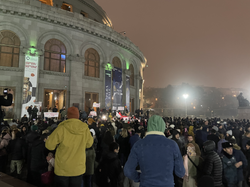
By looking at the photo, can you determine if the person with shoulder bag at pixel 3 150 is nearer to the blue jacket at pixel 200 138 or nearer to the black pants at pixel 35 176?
the black pants at pixel 35 176

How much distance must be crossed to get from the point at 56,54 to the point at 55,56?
31 centimetres

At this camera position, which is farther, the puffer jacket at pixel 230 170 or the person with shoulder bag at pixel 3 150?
the person with shoulder bag at pixel 3 150

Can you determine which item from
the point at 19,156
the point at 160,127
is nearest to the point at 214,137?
the point at 160,127

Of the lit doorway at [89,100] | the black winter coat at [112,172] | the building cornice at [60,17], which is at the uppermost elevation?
the building cornice at [60,17]

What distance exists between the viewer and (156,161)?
232 cm

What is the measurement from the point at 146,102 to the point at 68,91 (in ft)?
215

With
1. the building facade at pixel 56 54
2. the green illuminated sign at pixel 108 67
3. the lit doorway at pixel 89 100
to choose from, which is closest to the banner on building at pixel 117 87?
the building facade at pixel 56 54

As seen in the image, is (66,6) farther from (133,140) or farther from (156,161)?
(156,161)

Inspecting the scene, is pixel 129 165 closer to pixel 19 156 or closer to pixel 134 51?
pixel 19 156

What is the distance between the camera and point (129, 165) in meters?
2.43

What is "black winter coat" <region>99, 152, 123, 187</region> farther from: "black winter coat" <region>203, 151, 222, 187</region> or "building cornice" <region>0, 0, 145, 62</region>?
"building cornice" <region>0, 0, 145, 62</region>

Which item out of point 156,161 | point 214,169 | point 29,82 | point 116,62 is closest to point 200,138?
point 214,169

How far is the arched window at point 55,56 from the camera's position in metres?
21.2

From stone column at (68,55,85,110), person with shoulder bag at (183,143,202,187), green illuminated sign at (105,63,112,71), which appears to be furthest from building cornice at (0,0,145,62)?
person with shoulder bag at (183,143,202,187)
